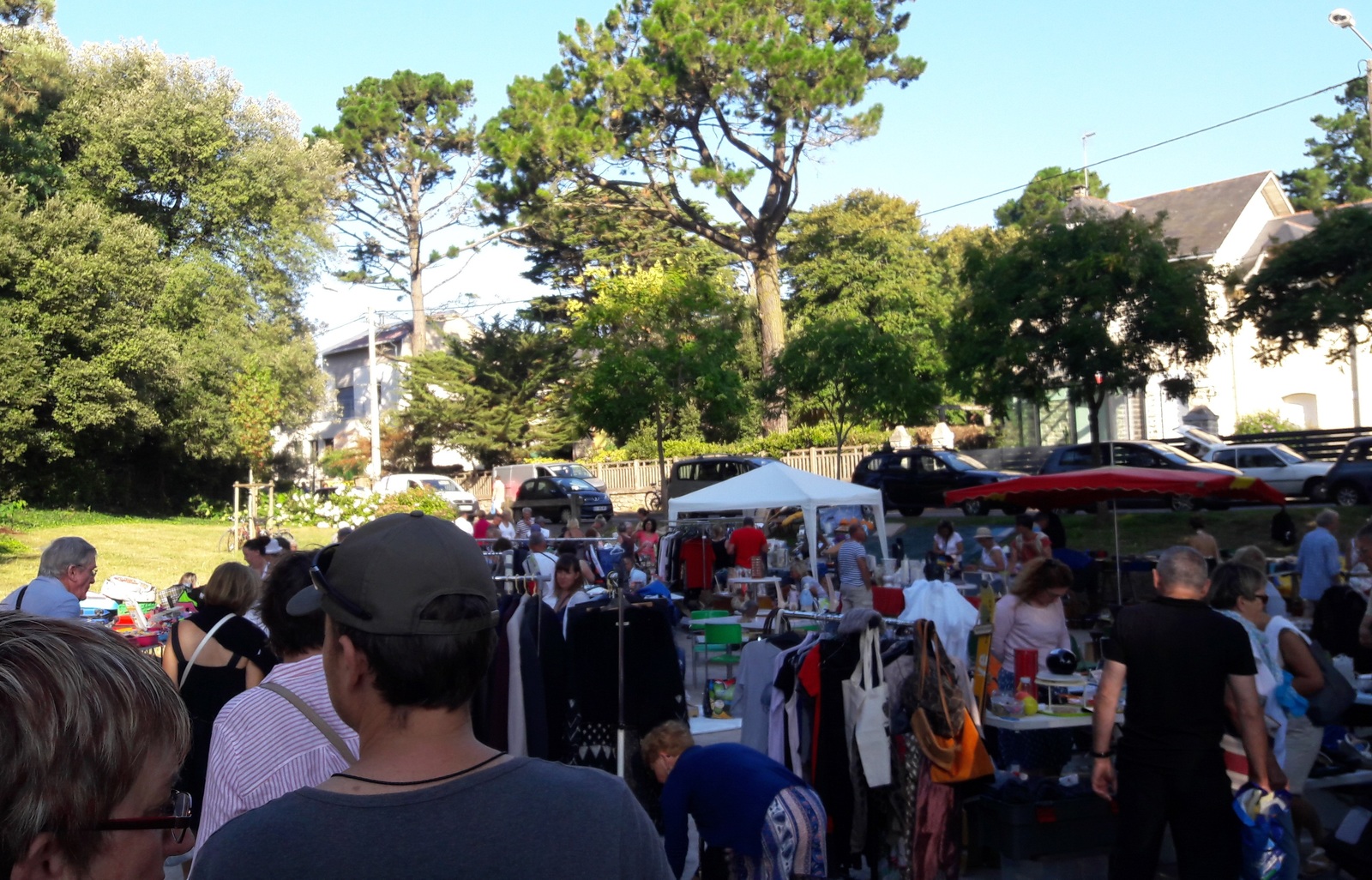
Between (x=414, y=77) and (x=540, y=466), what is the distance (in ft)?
67.9

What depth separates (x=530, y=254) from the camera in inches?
1890

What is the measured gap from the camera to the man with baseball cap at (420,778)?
151 centimetres

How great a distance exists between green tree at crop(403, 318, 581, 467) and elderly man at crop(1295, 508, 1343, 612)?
116 feet

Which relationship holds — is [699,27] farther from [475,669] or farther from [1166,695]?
[475,669]

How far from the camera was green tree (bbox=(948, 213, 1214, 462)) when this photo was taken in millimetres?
23469

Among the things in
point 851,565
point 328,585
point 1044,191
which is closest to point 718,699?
point 851,565

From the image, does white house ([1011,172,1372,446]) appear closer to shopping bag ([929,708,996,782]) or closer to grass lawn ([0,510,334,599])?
grass lawn ([0,510,334,599])

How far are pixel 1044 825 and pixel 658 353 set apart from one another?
90.9 feet

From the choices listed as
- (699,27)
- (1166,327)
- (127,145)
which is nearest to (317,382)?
(127,145)

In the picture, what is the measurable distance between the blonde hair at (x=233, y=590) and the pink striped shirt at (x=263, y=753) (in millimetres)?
2315

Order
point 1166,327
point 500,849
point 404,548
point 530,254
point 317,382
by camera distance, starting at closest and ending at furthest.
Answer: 1. point 500,849
2. point 404,548
3. point 1166,327
4. point 317,382
5. point 530,254

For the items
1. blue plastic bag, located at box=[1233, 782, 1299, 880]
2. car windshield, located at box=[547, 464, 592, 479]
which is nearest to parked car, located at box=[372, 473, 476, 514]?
car windshield, located at box=[547, 464, 592, 479]

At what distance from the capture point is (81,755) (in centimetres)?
132

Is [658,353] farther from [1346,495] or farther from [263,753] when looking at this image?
[263,753]
